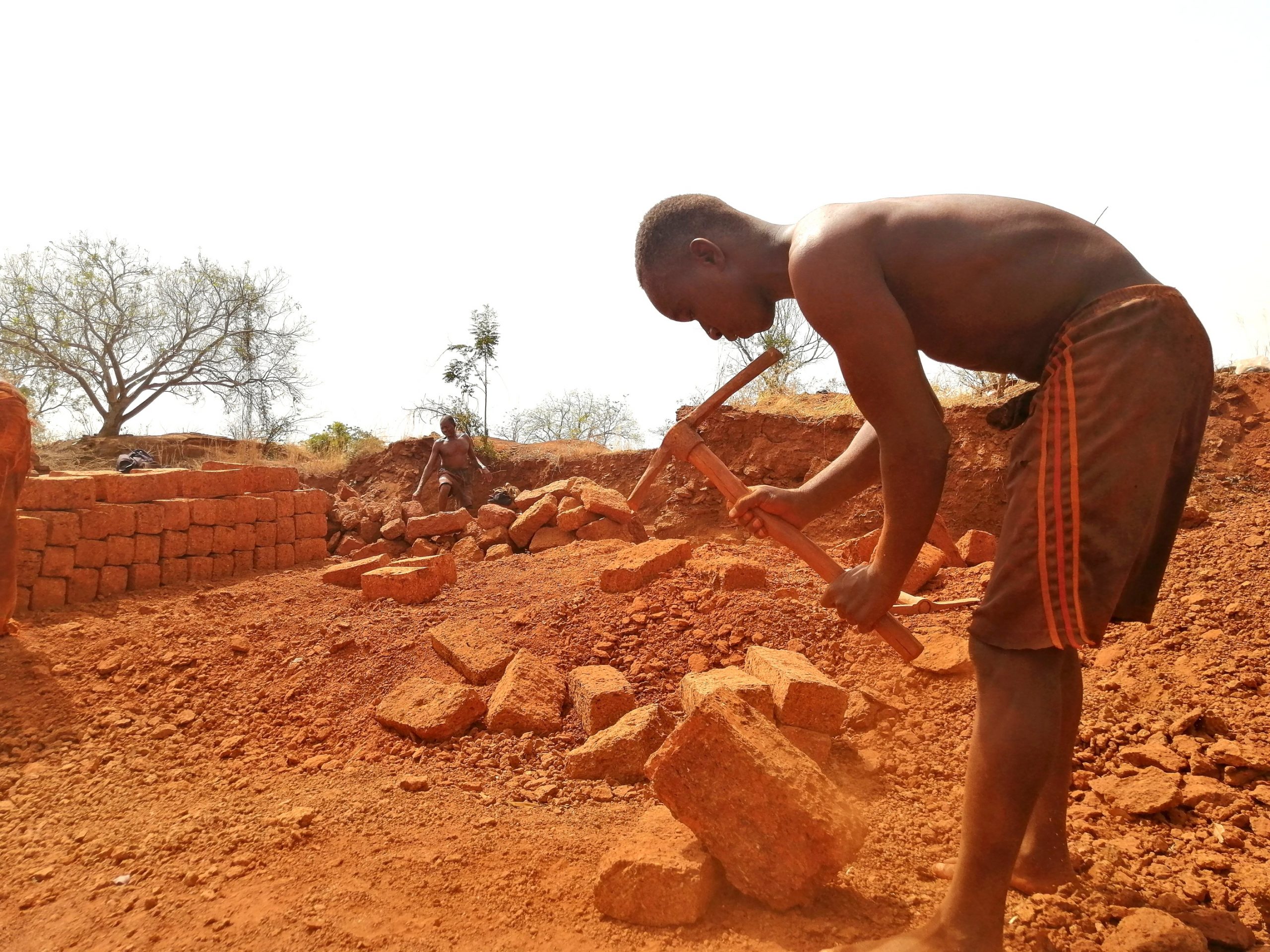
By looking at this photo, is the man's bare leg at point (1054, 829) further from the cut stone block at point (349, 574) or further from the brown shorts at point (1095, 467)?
the cut stone block at point (349, 574)

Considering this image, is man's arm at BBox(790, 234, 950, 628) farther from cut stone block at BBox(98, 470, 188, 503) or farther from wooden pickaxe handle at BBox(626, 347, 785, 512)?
cut stone block at BBox(98, 470, 188, 503)

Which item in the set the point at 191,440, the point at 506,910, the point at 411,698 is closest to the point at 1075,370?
the point at 506,910

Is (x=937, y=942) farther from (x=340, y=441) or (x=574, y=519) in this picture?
(x=340, y=441)

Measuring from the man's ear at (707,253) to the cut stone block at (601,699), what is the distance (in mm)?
1656

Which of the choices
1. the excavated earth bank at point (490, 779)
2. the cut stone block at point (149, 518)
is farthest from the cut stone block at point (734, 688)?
the cut stone block at point (149, 518)

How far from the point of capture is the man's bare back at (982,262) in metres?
1.58

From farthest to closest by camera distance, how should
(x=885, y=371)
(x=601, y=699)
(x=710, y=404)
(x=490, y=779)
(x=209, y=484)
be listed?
(x=209, y=484) < (x=601, y=699) < (x=490, y=779) < (x=710, y=404) < (x=885, y=371)

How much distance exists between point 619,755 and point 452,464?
942 cm

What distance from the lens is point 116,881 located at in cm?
219

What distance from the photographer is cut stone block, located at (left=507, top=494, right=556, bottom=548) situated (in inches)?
293

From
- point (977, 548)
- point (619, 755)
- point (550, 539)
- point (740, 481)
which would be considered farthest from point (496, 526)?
point (740, 481)

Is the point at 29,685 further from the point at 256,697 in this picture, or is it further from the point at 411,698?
the point at 411,698

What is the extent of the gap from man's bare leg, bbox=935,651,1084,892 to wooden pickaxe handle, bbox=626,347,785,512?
1032mm

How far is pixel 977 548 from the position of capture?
4.45 metres
